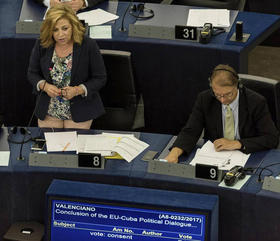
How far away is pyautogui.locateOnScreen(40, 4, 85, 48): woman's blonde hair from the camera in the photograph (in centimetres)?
546

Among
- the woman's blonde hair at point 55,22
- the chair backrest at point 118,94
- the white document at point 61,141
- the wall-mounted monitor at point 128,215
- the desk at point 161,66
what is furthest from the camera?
the desk at point 161,66

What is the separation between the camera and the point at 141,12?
280 inches

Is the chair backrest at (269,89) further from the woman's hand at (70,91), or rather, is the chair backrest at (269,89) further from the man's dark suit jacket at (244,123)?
the woman's hand at (70,91)

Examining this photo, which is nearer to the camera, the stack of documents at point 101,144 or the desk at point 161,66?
the stack of documents at point 101,144

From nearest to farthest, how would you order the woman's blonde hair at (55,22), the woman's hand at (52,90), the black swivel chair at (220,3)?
the woman's blonde hair at (55,22) < the woman's hand at (52,90) < the black swivel chair at (220,3)

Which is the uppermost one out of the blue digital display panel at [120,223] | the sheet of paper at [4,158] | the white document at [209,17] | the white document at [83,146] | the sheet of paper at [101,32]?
the white document at [209,17]

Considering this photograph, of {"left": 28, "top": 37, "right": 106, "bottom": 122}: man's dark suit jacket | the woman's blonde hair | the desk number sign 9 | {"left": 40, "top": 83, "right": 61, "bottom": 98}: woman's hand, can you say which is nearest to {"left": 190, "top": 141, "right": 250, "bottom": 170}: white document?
{"left": 28, "top": 37, "right": 106, "bottom": 122}: man's dark suit jacket

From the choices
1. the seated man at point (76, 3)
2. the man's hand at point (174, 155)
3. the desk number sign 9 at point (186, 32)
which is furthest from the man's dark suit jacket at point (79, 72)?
the seated man at point (76, 3)

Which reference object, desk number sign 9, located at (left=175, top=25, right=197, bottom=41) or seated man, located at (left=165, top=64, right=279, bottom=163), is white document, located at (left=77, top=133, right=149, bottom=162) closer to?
seated man, located at (left=165, top=64, right=279, bottom=163)

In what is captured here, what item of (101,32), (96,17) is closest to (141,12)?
(96,17)

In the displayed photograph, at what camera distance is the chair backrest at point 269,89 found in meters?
5.51

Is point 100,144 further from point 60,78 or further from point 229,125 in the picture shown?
point 229,125

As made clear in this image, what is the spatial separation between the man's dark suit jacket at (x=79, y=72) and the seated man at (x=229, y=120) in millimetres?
751

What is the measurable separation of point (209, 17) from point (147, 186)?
2.40 metres
